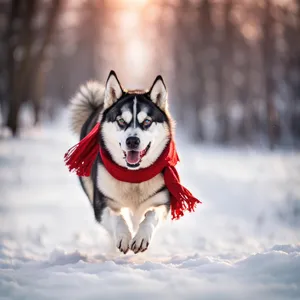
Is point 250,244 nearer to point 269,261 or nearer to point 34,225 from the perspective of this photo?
point 269,261

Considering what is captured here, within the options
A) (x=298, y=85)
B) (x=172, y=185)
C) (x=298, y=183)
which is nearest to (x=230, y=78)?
(x=298, y=85)

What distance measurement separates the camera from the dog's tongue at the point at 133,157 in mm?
3848

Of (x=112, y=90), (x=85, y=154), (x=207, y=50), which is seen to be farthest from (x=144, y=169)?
(x=207, y=50)

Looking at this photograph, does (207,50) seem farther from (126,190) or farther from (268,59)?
(126,190)

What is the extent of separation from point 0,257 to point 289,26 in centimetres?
1399

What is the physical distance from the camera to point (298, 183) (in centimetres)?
959

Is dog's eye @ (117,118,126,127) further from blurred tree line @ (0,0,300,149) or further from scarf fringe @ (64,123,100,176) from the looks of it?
blurred tree line @ (0,0,300,149)

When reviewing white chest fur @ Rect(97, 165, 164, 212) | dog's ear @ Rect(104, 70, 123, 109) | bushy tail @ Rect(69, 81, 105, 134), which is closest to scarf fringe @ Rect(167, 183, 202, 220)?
white chest fur @ Rect(97, 165, 164, 212)

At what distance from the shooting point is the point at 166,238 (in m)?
5.82

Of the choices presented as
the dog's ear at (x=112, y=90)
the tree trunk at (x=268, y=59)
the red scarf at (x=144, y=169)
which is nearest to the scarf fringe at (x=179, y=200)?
the red scarf at (x=144, y=169)

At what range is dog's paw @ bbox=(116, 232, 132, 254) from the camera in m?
3.54

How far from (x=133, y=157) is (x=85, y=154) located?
2.20 feet

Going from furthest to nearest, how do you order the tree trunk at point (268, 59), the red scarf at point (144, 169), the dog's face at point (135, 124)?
the tree trunk at point (268, 59) < the red scarf at point (144, 169) < the dog's face at point (135, 124)

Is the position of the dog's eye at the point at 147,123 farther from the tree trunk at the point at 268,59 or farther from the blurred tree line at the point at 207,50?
the tree trunk at the point at 268,59
